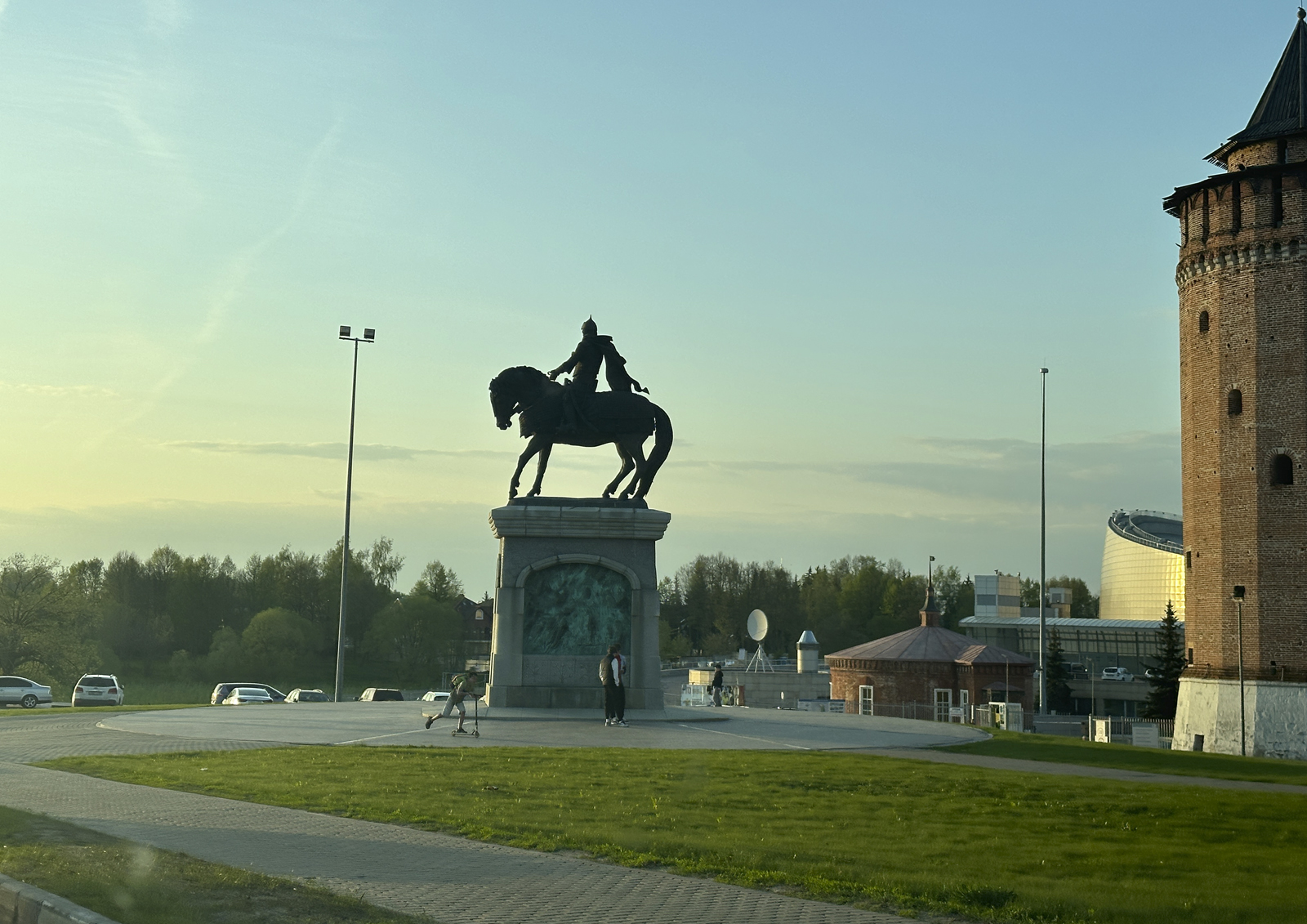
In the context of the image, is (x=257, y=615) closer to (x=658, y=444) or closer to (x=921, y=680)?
(x=921, y=680)

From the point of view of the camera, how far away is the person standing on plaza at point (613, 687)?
24.0 meters

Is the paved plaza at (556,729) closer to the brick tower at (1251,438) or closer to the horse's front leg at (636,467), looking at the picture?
the horse's front leg at (636,467)

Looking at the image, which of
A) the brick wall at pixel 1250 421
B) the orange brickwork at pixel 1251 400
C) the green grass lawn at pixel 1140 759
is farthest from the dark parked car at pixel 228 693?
the green grass lawn at pixel 1140 759

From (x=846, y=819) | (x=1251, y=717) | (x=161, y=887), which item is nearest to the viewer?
(x=161, y=887)

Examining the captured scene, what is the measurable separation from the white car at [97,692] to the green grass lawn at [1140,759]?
36.8 meters

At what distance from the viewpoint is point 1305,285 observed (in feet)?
164

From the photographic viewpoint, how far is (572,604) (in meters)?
26.6

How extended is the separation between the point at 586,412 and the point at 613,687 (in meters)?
6.66

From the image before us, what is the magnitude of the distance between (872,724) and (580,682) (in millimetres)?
6250

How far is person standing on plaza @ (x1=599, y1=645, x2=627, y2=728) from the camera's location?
23984 millimetres

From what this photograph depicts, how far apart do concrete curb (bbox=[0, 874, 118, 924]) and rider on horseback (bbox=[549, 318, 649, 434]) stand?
19142 mm

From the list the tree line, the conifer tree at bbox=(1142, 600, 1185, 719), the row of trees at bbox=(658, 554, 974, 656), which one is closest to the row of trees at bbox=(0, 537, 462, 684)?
the tree line

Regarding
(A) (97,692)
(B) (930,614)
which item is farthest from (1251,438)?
(A) (97,692)

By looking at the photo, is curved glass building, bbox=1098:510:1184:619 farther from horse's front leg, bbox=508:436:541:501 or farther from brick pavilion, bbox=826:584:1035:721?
horse's front leg, bbox=508:436:541:501
